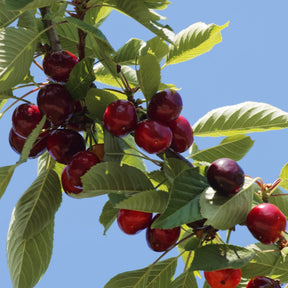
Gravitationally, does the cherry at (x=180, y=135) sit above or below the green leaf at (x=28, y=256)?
above

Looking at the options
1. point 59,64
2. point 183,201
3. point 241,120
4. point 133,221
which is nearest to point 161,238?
point 133,221

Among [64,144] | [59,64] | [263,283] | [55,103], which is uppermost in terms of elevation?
[59,64]

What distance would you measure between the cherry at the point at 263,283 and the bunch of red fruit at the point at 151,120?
0.39 m

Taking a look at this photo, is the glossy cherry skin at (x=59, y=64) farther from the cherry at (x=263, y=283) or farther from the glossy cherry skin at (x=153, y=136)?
the cherry at (x=263, y=283)

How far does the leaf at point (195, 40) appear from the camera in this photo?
1561 millimetres

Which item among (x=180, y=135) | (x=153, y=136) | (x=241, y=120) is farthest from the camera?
(x=241, y=120)

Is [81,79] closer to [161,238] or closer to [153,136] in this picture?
[153,136]

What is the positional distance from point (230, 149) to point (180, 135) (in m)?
0.19

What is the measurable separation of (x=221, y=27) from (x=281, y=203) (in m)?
0.54

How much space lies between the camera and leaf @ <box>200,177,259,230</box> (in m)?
1.11

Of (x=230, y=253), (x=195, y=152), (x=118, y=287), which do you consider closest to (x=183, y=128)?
(x=195, y=152)

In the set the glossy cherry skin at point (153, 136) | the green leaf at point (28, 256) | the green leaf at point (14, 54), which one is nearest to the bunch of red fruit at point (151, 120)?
the glossy cherry skin at point (153, 136)

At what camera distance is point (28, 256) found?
1.42m

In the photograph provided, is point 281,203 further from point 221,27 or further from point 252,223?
point 221,27
